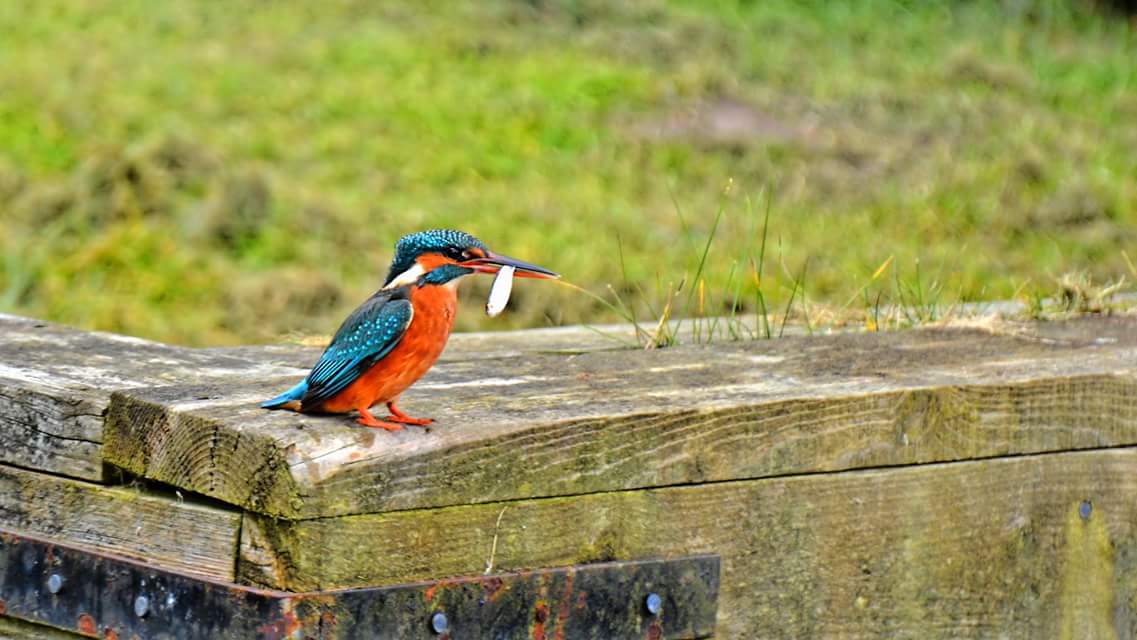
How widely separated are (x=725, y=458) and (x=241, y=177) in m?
3.22

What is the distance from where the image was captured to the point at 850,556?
2.38 m

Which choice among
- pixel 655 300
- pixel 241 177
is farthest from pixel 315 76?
pixel 655 300

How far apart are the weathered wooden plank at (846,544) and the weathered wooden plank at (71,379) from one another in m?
0.34

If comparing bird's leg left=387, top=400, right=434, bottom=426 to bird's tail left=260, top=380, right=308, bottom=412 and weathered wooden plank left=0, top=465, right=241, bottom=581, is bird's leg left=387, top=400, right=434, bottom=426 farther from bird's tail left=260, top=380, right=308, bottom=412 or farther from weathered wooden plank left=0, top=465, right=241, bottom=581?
weathered wooden plank left=0, top=465, right=241, bottom=581

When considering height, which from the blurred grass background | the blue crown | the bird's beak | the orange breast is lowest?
the orange breast

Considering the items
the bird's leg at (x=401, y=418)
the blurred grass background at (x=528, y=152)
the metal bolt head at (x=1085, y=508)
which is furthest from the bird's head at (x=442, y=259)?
the blurred grass background at (x=528, y=152)

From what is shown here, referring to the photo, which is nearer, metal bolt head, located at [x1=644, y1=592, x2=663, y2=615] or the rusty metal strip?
the rusty metal strip

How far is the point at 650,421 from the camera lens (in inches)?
84.1

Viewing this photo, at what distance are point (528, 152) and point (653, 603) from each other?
4011mm

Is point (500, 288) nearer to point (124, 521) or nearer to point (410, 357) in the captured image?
point (410, 357)

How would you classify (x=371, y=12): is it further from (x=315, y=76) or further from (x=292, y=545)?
(x=292, y=545)

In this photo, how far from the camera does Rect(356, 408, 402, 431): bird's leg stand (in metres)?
1.98

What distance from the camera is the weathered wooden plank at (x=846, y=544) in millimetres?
1967

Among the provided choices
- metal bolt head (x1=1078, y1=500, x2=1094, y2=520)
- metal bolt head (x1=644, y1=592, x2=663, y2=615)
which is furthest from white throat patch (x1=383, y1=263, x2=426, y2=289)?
metal bolt head (x1=1078, y1=500, x2=1094, y2=520)
